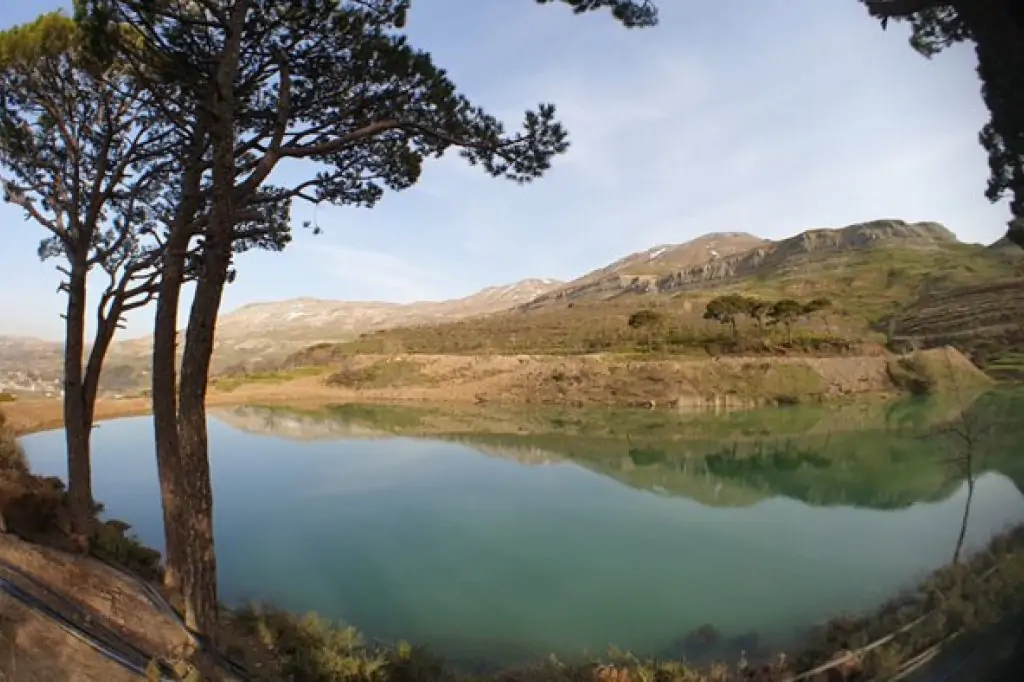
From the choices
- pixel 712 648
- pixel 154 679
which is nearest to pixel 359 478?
pixel 712 648

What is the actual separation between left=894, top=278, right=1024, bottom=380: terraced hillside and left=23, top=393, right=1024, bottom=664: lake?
18.0 metres

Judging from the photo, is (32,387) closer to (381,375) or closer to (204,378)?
(381,375)

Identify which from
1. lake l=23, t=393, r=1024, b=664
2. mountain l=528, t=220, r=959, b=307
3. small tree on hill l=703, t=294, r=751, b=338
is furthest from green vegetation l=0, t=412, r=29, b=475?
mountain l=528, t=220, r=959, b=307

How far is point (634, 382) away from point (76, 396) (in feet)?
131

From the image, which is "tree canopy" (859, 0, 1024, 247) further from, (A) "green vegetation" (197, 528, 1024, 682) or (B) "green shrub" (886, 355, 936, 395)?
(B) "green shrub" (886, 355, 936, 395)

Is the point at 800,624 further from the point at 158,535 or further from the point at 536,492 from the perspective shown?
the point at 158,535

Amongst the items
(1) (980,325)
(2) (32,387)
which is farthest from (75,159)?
(2) (32,387)

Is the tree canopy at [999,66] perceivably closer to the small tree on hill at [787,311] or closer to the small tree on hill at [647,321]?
the small tree on hill at [787,311]

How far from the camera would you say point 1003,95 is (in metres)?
4.25

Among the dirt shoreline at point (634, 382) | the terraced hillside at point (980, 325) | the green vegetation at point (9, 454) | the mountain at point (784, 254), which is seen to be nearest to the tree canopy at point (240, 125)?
the green vegetation at point (9, 454)

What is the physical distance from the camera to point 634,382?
147 feet

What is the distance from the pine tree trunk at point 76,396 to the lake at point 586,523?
397 centimetres

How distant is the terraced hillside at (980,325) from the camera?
151ft

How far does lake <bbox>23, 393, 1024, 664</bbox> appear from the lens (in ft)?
32.2
